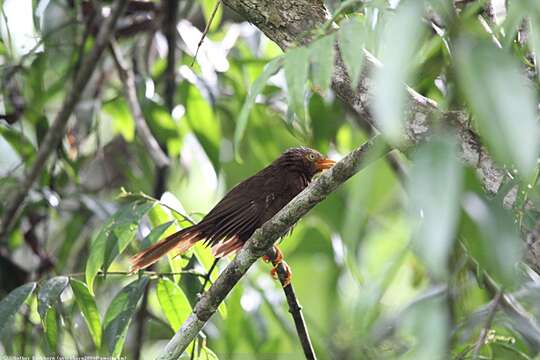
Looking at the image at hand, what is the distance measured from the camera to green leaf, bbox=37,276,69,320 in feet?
9.16

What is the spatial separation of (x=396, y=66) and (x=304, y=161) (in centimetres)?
260

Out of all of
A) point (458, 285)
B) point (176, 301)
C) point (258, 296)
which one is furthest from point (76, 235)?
point (458, 285)

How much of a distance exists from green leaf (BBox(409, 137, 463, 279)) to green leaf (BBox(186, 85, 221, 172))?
3312 mm

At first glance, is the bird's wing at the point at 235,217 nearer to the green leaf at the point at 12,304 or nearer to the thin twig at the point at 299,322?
the thin twig at the point at 299,322

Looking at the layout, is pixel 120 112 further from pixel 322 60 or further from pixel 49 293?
pixel 322 60

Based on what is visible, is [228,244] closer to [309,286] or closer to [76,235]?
[76,235]

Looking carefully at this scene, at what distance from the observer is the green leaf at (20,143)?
4.36m

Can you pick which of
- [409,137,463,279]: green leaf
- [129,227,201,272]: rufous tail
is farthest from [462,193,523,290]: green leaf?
[129,227,201,272]: rufous tail

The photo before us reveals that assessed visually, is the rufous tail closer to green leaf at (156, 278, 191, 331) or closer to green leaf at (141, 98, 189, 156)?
green leaf at (156, 278, 191, 331)

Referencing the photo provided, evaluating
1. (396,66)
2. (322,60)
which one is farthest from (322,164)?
(396,66)

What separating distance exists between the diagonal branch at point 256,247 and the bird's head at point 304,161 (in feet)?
3.87

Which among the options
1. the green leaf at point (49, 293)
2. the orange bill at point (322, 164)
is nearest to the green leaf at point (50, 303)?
the green leaf at point (49, 293)

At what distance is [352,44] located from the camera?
62.9 inches

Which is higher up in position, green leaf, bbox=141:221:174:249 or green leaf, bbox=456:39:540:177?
green leaf, bbox=456:39:540:177
